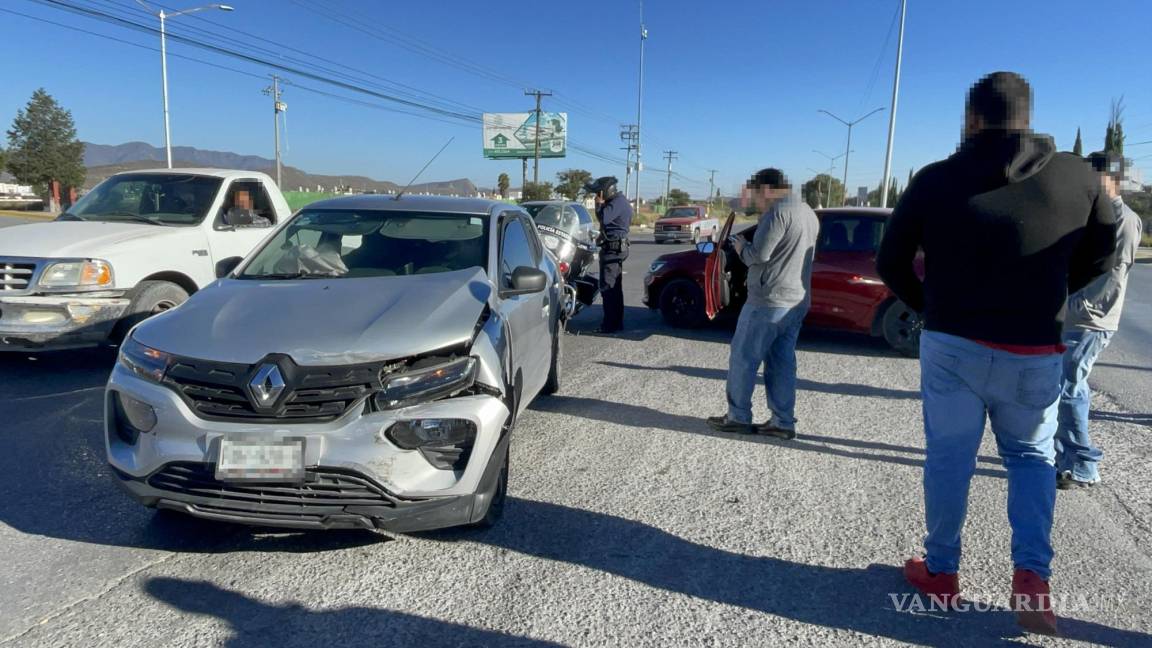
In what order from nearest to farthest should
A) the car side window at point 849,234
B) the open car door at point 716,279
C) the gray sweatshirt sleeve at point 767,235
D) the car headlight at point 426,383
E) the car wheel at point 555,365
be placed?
the car headlight at point 426,383, the gray sweatshirt sleeve at point 767,235, the car wheel at point 555,365, the open car door at point 716,279, the car side window at point 849,234

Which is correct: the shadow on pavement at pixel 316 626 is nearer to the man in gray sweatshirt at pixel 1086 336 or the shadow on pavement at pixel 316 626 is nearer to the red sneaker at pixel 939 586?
→ the red sneaker at pixel 939 586

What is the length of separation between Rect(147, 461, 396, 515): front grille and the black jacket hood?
2.64 meters

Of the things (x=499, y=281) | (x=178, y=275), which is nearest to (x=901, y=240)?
(x=499, y=281)

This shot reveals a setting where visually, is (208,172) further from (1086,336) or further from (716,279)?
(1086,336)

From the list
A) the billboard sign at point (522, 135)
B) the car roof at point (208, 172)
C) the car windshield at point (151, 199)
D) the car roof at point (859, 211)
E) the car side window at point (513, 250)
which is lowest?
the car side window at point (513, 250)

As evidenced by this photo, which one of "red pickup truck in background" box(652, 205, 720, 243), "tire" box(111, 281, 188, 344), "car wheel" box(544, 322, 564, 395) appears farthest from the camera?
"red pickup truck in background" box(652, 205, 720, 243)

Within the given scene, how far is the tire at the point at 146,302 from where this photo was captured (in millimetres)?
6070

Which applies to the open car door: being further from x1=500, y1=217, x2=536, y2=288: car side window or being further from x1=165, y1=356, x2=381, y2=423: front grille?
x1=165, y1=356, x2=381, y2=423: front grille

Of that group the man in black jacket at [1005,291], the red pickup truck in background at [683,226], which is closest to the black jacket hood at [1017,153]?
the man in black jacket at [1005,291]

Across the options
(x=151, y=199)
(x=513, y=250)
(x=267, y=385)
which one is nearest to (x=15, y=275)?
(x=151, y=199)

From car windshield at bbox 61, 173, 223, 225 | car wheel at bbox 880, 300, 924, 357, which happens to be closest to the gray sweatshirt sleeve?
car wheel at bbox 880, 300, 924, 357

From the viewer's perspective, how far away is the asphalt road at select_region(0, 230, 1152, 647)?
2723 mm

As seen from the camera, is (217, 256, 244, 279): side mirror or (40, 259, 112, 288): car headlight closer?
(217, 256, 244, 279): side mirror

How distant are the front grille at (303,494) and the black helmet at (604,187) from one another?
637 cm
